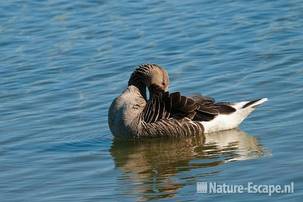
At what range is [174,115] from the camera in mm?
13656

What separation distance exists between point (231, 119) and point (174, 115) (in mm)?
856

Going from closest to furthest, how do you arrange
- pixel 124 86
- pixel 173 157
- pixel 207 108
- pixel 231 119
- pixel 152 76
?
pixel 173 157, pixel 231 119, pixel 207 108, pixel 152 76, pixel 124 86

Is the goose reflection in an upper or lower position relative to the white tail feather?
lower

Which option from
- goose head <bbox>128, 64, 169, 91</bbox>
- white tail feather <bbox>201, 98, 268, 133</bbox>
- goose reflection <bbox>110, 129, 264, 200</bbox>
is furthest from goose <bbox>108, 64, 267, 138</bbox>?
goose head <bbox>128, 64, 169, 91</bbox>

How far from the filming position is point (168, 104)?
13.6m

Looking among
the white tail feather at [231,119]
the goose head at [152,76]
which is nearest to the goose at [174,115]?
the white tail feather at [231,119]

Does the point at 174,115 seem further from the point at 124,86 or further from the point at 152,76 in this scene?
the point at 124,86

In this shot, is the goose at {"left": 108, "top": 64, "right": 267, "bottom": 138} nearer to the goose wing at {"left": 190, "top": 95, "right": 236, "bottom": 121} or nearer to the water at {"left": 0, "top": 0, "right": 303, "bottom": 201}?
the goose wing at {"left": 190, "top": 95, "right": 236, "bottom": 121}

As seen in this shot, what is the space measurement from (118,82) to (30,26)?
581 centimetres

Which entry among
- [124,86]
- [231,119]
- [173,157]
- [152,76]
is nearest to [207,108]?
[231,119]

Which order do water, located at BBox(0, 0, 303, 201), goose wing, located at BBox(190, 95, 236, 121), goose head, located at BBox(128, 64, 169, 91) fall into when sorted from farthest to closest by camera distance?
goose head, located at BBox(128, 64, 169, 91) < goose wing, located at BBox(190, 95, 236, 121) < water, located at BBox(0, 0, 303, 201)

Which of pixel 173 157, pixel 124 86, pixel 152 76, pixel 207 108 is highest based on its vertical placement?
pixel 152 76

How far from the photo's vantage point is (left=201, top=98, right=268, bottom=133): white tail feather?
13.4m

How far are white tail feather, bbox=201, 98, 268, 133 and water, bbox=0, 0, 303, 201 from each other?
0.42 ft
